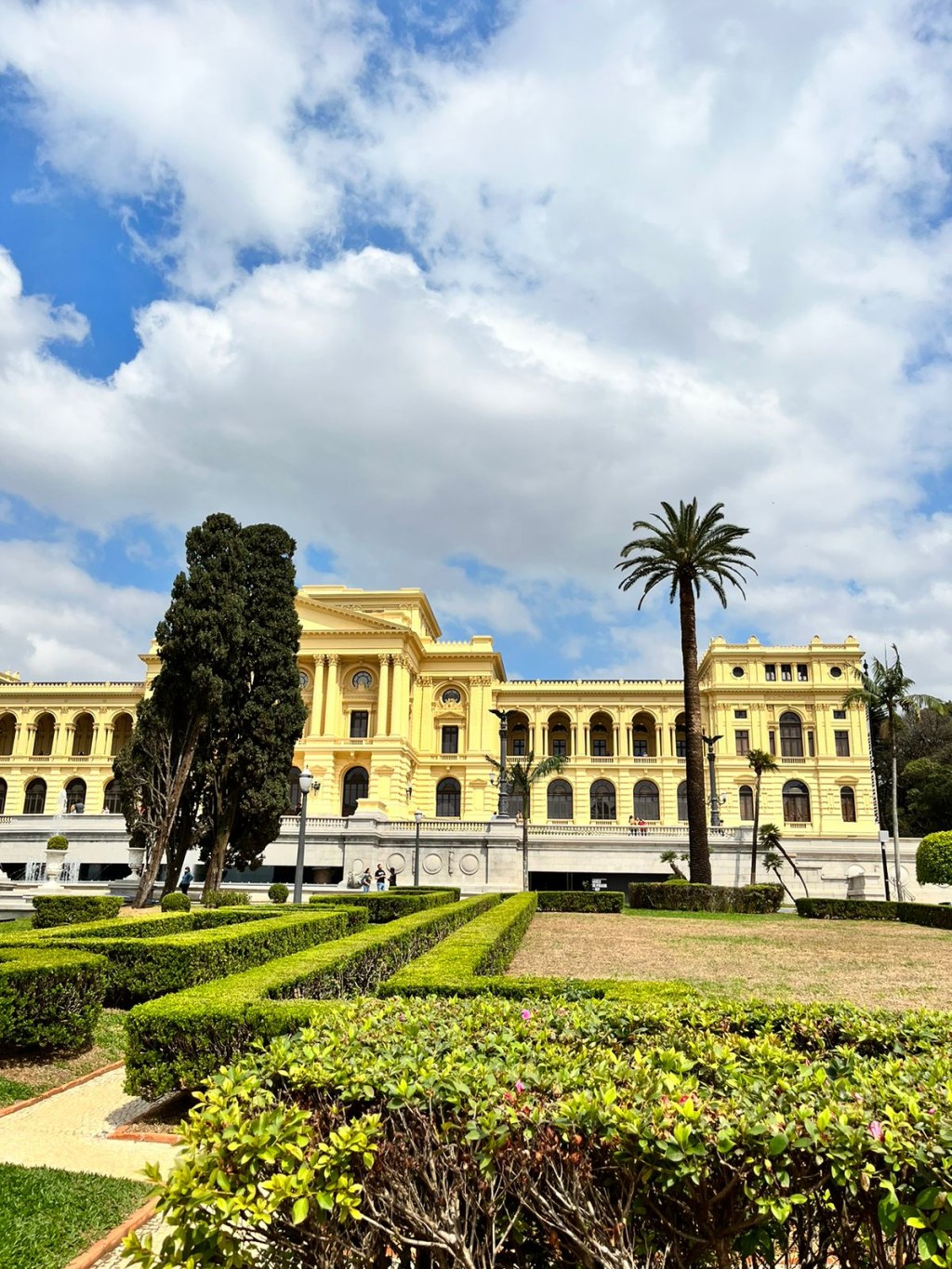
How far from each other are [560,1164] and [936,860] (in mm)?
33833

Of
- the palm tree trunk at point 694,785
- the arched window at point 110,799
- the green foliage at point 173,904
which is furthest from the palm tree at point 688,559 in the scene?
the arched window at point 110,799

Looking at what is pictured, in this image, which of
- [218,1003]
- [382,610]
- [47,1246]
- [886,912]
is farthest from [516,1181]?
[382,610]

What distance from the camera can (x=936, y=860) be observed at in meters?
32.1

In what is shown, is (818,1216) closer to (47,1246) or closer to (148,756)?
(47,1246)

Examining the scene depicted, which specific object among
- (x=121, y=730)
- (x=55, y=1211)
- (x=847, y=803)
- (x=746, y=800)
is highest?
(x=121, y=730)

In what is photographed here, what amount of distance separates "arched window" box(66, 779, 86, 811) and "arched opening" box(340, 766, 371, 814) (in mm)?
21586

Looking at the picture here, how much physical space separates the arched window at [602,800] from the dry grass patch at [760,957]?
119ft

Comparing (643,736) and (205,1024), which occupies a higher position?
(643,736)

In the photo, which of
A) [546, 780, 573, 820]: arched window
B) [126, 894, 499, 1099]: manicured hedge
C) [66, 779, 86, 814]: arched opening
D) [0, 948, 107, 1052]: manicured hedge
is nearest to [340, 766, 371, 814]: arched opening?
[546, 780, 573, 820]: arched window

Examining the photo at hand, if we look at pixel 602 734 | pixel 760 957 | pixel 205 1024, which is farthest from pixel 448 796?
pixel 205 1024

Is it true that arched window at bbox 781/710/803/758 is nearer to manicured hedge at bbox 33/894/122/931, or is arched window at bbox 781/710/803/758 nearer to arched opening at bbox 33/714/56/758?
manicured hedge at bbox 33/894/122/931

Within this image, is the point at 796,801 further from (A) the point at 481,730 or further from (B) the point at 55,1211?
(B) the point at 55,1211

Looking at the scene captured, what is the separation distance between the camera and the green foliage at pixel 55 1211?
4.66 m

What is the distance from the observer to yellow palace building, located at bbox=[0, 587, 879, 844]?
177ft
